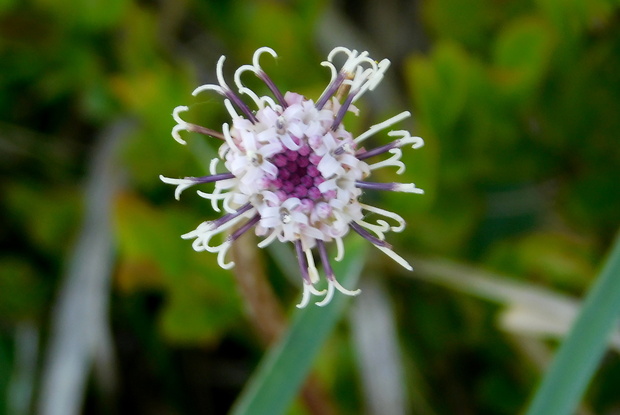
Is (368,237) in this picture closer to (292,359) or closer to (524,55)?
(292,359)

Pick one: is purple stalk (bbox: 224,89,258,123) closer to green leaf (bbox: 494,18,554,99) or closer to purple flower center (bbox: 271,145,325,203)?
purple flower center (bbox: 271,145,325,203)

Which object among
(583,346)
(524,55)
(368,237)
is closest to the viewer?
(368,237)

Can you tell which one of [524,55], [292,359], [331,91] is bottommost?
[292,359]

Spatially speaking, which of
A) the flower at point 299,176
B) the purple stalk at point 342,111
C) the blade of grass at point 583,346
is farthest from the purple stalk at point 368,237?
the blade of grass at point 583,346

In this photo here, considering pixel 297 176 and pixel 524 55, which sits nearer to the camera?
pixel 297 176

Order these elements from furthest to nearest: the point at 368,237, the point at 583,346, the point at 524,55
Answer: the point at 524,55, the point at 583,346, the point at 368,237

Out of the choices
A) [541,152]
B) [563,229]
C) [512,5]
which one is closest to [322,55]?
[512,5]

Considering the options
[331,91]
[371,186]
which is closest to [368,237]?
[371,186]

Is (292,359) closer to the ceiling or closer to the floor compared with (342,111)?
closer to the floor

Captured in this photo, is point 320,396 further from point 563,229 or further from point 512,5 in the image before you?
point 512,5
